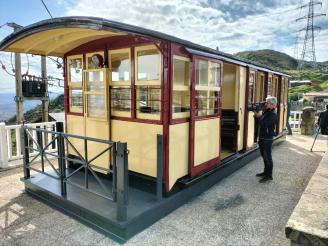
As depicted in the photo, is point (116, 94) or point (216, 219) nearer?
point (216, 219)

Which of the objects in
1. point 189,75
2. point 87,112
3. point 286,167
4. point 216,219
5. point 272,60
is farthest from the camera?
point 272,60

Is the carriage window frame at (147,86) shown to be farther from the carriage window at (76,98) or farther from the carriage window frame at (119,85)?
the carriage window at (76,98)

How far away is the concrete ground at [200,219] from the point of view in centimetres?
291

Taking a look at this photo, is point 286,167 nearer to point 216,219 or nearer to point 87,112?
point 216,219

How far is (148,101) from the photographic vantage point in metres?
3.69

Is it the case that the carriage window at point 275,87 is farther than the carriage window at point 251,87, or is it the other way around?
the carriage window at point 275,87

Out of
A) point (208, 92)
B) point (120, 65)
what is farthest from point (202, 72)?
point (120, 65)

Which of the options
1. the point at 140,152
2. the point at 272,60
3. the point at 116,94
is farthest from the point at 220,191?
the point at 272,60

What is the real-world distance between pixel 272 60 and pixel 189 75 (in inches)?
2479

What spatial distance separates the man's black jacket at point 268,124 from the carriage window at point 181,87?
1.73 meters

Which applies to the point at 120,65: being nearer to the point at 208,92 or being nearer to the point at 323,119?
the point at 208,92

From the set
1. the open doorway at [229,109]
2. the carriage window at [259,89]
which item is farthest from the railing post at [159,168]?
the carriage window at [259,89]

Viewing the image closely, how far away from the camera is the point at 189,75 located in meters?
3.77

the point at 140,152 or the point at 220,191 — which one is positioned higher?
the point at 140,152
